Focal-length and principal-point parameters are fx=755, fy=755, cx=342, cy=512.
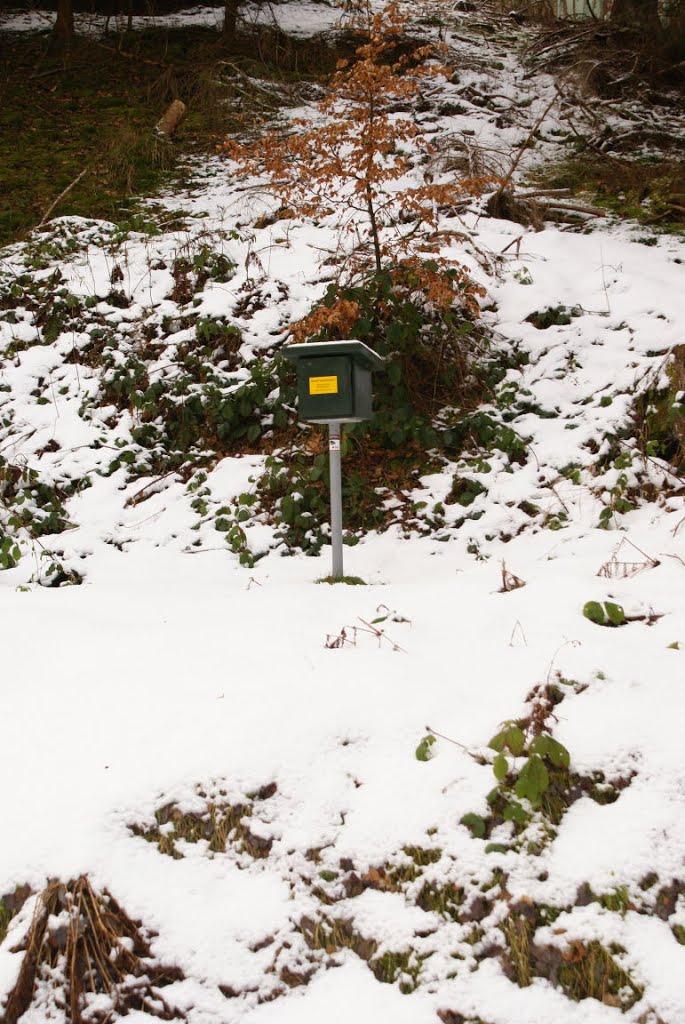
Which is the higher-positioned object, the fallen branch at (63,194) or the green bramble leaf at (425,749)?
the fallen branch at (63,194)

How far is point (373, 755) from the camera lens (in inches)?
100

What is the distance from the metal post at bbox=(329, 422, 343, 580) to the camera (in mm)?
4445

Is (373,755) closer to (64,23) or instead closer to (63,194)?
(63,194)

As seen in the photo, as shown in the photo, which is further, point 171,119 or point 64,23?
point 64,23

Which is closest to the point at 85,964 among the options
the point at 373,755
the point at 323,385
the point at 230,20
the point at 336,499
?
the point at 373,755

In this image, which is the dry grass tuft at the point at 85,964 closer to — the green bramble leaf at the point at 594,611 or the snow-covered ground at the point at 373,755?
the snow-covered ground at the point at 373,755

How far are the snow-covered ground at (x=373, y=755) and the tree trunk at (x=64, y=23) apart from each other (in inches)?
499

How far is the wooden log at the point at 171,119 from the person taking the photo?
11281 mm

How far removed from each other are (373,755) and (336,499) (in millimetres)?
2123

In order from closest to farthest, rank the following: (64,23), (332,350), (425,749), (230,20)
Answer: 1. (425,749)
2. (332,350)
3. (230,20)
4. (64,23)

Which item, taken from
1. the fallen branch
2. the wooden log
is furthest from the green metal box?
the wooden log

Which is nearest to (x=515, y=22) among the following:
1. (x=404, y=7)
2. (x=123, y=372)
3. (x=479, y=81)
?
(x=404, y=7)

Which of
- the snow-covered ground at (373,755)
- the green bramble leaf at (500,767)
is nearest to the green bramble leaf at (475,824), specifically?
the snow-covered ground at (373,755)

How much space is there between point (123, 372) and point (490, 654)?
498cm
